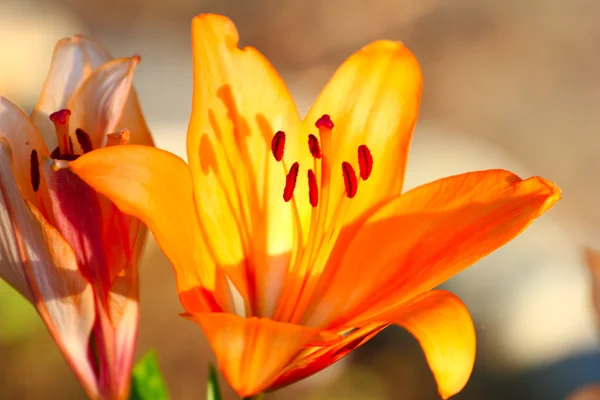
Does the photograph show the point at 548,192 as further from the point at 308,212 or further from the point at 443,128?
the point at 443,128

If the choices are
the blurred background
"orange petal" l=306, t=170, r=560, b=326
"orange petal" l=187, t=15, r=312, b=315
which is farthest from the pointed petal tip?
the blurred background

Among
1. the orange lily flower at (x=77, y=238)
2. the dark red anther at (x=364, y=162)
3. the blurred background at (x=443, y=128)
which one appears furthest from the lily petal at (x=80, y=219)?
the blurred background at (x=443, y=128)

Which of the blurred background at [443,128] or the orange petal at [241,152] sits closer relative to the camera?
the orange petal at [241,152]

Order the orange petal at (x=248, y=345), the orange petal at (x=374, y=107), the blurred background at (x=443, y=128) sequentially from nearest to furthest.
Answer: the orange petal at (x=248, y=345) < the orange petal at (x=374, y=107) < the blurred background at (x=443, y=128)

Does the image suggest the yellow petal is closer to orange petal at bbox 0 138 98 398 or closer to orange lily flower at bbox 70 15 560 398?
orange lily flower at bbox 70 15 560 398

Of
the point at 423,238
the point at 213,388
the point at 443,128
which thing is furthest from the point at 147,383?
the point at 443,128

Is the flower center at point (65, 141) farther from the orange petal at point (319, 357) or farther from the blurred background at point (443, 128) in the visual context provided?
the blurred background at point (443, 128)
